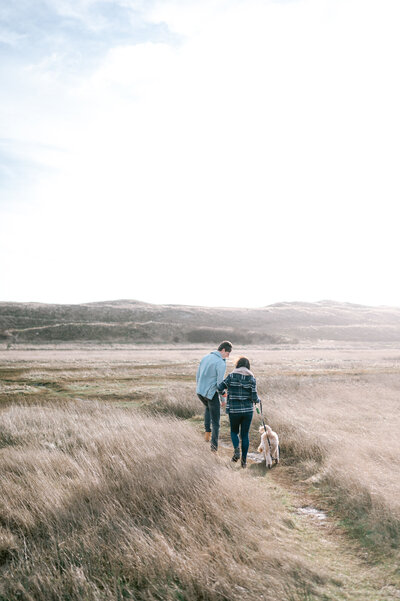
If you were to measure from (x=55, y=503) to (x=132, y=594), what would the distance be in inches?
83.6

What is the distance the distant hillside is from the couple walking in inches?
2807

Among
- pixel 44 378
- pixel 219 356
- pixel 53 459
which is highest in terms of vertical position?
pixel 219 356

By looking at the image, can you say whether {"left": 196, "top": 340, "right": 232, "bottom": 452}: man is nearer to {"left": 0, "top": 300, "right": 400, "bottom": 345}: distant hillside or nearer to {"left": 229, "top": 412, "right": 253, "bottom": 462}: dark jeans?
{"left": 229, "top": 412, "right": 253, "bottom": 462}: dark jeans

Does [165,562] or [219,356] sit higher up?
[219,356]

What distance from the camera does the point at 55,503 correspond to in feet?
19.0

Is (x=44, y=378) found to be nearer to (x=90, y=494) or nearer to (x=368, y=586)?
(x=90, y=494)

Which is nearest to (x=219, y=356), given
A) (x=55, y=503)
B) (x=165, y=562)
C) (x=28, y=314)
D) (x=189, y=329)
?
(x=55, y=503)

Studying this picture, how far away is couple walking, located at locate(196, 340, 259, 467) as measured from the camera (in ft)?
27.4

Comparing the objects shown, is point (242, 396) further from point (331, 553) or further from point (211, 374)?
point (331, 553)

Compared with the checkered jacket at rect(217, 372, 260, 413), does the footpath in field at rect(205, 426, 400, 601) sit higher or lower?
lower

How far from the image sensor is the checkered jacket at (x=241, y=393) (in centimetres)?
833

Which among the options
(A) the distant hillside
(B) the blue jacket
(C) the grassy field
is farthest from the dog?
(A) the distant hillside

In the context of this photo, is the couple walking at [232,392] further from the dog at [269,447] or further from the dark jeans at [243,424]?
the dog at [269,447]

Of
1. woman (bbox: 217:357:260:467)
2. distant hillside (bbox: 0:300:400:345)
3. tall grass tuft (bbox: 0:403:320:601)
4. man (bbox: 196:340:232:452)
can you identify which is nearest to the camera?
tall grass tuft (bbox: 0:403:320:601)
